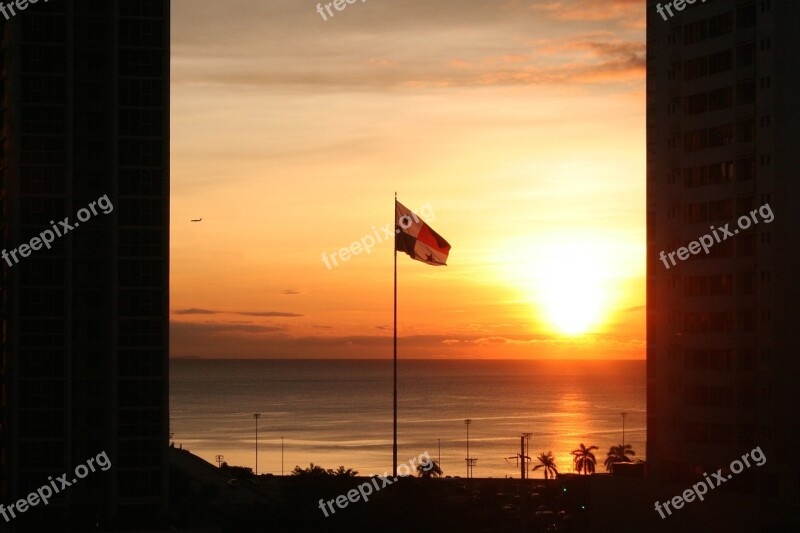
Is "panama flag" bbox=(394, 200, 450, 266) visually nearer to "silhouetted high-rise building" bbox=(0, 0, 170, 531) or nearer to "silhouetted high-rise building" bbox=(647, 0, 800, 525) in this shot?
"silhouetted high-rise building" bbox=(647, 0, 800, 525)

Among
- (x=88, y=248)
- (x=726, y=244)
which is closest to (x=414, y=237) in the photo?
(x=726, y=244)

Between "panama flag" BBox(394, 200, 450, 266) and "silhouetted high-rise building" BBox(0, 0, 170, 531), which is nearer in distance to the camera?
"panama flag" BBox(394, 200, 450, 266)

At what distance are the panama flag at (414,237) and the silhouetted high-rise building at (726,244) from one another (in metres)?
19.4

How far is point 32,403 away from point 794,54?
195 feet

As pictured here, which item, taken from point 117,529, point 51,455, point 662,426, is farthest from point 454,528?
point 51,455

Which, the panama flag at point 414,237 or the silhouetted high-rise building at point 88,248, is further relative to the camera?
the silhouetted high-rise building at point 88,248

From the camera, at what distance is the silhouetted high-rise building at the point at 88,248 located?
8344cm

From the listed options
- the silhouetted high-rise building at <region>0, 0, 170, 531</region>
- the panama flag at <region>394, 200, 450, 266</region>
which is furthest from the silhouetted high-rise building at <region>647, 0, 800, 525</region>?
the silhouetted high-rise building at <region>0, 0, 170, 531</region>

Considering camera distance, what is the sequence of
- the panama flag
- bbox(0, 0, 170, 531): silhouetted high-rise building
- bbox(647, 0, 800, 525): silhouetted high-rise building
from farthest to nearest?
bbox(0, 0, 170, 531): silhouetted high-rise building, bbox(647, 0, 800, 525): silhouetted high-rise building, the panama flag

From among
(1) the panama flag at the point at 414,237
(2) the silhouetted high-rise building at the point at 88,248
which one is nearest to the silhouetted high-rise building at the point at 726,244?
(1) the panama flag at the point at 414,237

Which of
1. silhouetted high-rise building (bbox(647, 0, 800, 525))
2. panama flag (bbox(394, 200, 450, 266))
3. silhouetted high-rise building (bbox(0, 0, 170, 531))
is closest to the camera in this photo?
panama flag (bbox(394, 200, 450, 266))

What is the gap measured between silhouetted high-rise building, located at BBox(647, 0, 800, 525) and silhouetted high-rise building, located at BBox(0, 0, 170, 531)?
38205 mm

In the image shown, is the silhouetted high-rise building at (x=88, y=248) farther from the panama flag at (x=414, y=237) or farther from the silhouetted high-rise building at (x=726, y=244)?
the silhouetted high-rise building at (x=726, y=244)

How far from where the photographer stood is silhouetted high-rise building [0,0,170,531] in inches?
3285
